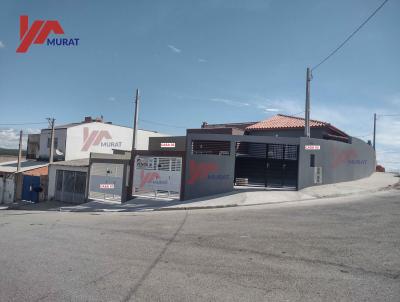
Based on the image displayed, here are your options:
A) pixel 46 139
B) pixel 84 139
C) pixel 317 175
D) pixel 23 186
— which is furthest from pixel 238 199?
pixel 46 139

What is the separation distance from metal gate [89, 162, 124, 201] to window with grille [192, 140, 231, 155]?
5.05 metres

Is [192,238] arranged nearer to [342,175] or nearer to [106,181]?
[106,181]

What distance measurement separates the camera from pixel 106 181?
2158 centimetres

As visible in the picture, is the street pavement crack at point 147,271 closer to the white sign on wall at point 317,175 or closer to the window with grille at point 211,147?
the window with grille at point 211,147

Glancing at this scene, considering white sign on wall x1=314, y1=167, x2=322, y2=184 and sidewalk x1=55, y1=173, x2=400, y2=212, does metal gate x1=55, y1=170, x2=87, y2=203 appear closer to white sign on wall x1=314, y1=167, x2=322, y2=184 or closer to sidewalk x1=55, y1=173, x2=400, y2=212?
sidewalk x1=55, y1=173, x2=400, y2=212

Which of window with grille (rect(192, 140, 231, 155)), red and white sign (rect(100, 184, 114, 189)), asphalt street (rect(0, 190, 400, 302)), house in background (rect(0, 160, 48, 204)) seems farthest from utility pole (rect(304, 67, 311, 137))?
house in background (rect(0, 160, 48, 204))

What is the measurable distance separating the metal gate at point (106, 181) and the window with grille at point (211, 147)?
5.05 metres

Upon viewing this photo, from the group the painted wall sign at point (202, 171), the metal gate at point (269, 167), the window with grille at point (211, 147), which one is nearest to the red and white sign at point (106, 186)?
the painted wall sign at point (202, 171)

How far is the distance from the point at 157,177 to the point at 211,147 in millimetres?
3771

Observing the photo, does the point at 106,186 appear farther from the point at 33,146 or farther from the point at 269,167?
the point at 33,146

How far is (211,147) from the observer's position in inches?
805

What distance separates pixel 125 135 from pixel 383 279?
1538 inches

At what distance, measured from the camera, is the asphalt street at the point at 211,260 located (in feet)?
17.3

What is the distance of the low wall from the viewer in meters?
19.3
